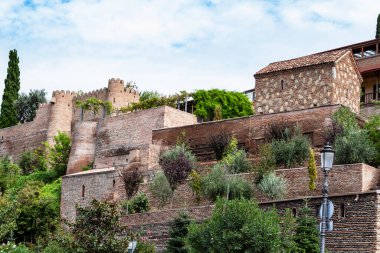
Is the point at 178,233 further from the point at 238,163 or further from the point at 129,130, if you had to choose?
the point at 129,130

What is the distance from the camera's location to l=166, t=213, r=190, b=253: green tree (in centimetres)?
2819

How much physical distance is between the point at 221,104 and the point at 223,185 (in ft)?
43.3

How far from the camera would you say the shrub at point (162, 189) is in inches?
1304

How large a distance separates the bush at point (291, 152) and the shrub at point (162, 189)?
414 centimetres

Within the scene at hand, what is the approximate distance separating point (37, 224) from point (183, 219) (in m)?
10.3

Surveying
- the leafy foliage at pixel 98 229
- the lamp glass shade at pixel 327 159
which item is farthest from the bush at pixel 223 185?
the lamp glass shade at pixel 327 159

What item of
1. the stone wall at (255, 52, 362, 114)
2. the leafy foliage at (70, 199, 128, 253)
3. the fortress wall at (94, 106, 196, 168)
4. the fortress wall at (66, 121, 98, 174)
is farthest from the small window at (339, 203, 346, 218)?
the fortress wall at (66, 121, 98, 174)

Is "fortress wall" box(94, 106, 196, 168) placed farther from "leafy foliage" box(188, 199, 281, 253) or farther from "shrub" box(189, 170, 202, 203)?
"leafy foliage" box(188, 199, 281, 253)

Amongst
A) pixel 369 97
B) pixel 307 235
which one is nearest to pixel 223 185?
pixel 307 235

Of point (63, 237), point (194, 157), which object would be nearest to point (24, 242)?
point (194, 157)

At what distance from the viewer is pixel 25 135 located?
52438mm

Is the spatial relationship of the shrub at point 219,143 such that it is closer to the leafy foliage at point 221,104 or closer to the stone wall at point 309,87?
the stone wall at point 309,87

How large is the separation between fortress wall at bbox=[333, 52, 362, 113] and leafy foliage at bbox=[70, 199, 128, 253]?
13.8m

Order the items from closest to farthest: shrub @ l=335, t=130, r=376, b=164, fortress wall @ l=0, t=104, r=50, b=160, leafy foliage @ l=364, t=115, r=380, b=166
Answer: shrub @ l=335, t=130, r=376, b=164 → leafy foliage @ l=364, t=115, r=380, b=166 → fortress wall @ l=0, t=104, r=50, b=160
